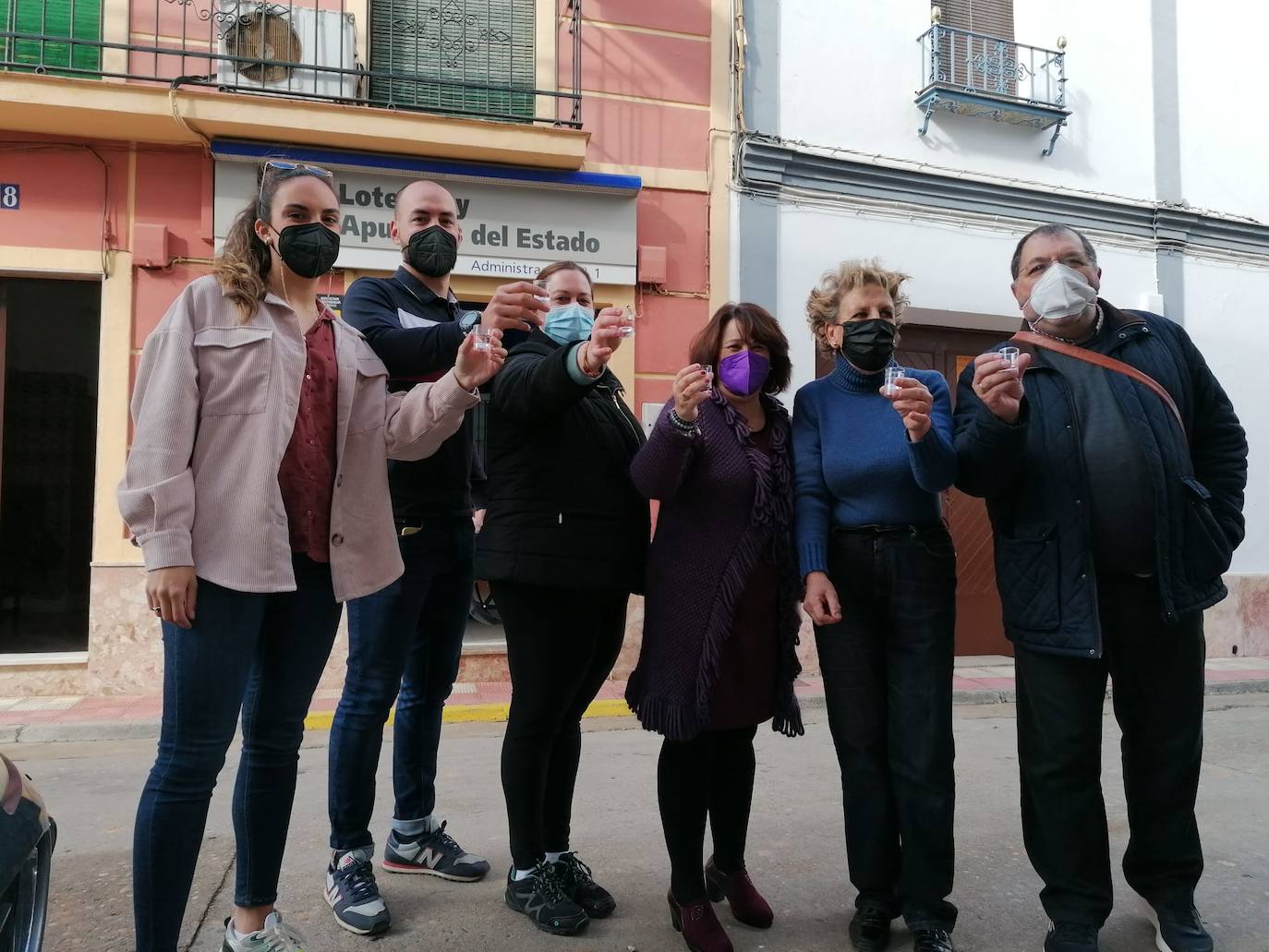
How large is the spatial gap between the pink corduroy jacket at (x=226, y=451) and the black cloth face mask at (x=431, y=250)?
660 mm

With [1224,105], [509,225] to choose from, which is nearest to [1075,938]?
[509,225]

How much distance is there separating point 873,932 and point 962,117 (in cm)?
763

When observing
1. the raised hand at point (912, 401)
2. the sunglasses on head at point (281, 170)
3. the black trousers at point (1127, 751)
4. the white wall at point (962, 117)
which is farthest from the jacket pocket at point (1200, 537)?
the white wall at point (962, 117)

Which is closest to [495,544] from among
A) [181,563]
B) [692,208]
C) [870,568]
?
[181,563]

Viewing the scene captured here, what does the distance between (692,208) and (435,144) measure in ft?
7.02

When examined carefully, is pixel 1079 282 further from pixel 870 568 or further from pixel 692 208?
pixel 692 208

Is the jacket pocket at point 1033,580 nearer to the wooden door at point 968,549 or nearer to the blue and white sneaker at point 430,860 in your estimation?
the blue and white sneaker at point 430,860

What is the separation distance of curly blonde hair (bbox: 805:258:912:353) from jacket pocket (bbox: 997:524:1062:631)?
2.42 feet

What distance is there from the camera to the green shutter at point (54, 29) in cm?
668

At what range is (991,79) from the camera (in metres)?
8.28

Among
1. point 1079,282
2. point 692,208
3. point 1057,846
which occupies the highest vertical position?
point 692,208

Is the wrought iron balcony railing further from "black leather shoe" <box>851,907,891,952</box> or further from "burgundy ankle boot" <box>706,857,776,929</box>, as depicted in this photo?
"black leather shoe" <box>851,907,891,952</box>

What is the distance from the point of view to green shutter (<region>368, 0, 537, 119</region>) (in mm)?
7348

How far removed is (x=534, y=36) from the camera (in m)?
7.42
